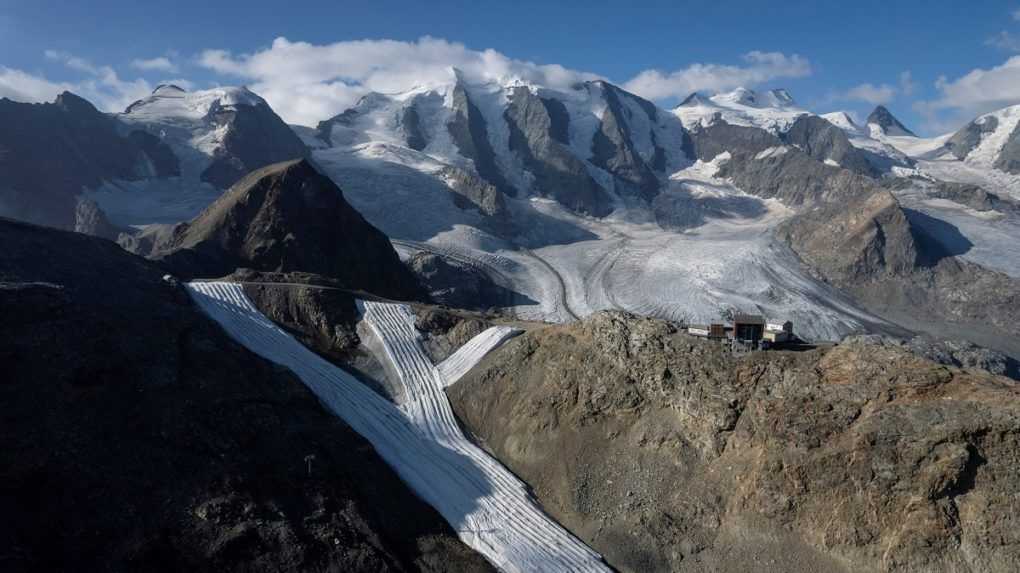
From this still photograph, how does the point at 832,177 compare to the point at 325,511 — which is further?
the point at 832,177

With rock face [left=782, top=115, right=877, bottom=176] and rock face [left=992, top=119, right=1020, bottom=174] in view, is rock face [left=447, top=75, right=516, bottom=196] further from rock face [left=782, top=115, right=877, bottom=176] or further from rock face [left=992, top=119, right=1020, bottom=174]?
rock face [left=992, top=119, right=1020, bottom=174]

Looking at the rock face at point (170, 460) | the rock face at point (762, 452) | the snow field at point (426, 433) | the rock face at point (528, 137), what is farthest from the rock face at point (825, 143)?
the rock face at point (170, 460)

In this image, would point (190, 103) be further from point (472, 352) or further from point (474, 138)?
point (472, 352)

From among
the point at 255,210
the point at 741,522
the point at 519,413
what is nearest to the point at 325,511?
the point at 519,413

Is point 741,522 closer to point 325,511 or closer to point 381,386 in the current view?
point 325,511

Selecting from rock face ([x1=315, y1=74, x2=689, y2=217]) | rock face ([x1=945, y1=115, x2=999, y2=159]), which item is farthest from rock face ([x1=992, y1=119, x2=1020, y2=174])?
rock face ([x1=315, y1=74, x2=689, y2=217])
